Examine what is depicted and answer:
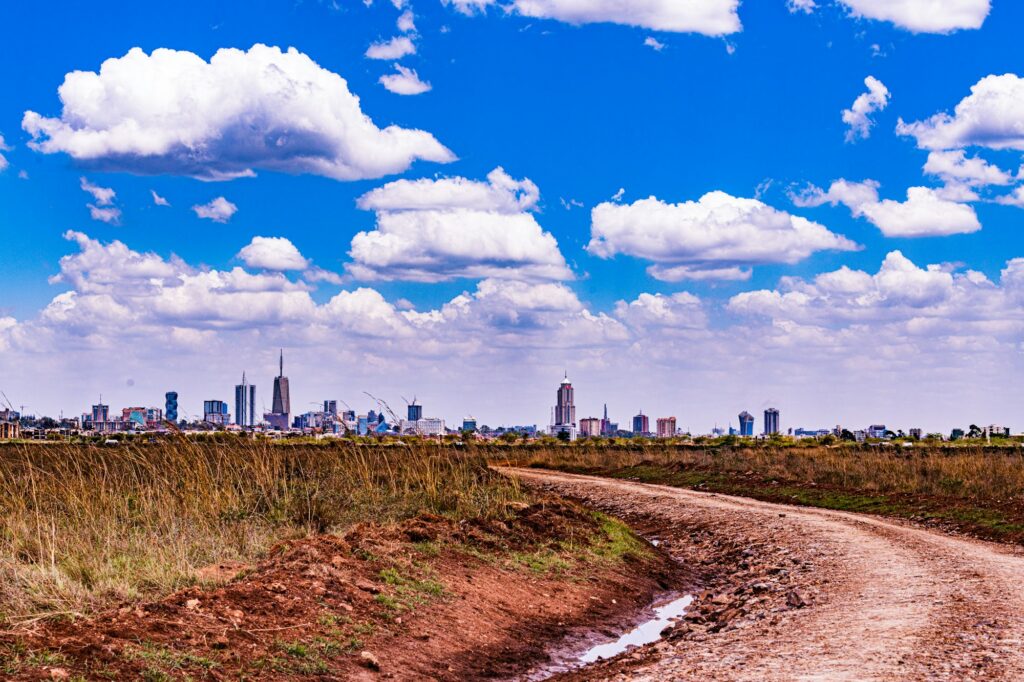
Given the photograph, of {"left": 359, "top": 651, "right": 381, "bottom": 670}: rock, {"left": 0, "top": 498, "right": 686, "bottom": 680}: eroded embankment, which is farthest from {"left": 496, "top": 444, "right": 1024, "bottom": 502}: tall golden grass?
{"left": 359, "top": 651, "right": 381, "bottom": 670}: rock

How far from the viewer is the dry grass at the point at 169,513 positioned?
12.4 metres

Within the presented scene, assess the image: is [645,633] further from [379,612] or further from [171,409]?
[171,409]

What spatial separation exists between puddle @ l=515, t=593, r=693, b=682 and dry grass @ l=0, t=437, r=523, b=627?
14.4 feet

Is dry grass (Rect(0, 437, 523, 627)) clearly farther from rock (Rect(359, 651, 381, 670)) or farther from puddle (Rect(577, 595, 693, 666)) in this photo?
puddle (Rect(577, 595, 693, 666))

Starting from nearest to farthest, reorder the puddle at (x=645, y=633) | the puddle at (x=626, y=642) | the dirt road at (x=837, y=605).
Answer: the dirt road at (x=837, y=605) → the puddle at (x=626, y=642) → the puddle at (x=645, y=633)

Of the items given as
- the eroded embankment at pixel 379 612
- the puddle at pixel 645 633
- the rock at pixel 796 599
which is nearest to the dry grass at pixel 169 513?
the eroded embankment at pixel 379 612

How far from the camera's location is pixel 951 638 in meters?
11.7

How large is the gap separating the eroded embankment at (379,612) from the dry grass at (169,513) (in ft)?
2.64

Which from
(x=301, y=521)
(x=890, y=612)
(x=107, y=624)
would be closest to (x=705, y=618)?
(x=890, y=612)

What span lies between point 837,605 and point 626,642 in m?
3.00

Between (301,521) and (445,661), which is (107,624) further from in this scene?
(301,521)

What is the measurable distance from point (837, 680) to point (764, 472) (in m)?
34.4

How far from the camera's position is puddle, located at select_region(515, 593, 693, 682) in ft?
44.1

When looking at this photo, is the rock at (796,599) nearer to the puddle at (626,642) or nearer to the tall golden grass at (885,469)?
the puddle at (626,642)
